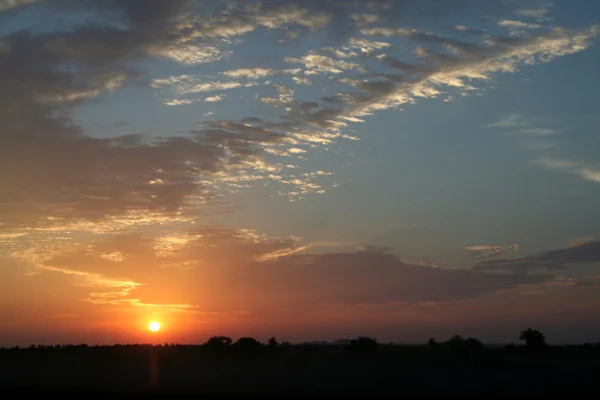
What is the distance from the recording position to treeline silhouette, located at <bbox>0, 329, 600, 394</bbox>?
48.0 metres

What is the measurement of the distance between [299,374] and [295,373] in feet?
→ 3.55

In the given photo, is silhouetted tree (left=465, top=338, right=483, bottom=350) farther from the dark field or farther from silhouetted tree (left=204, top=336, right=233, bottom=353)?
silhouetted tree (left=204, top=336, right=233, bottom=353)

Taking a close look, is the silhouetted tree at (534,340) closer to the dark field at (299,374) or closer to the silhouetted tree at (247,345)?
the dark field at (299,374)

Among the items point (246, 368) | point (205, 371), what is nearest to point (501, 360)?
point (246, 368)

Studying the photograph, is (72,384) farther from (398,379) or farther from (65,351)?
(65,351)

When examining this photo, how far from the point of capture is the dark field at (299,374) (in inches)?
1871

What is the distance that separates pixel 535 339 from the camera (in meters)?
95.2

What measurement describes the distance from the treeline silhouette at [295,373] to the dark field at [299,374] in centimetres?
7

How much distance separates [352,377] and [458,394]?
39.5 ft

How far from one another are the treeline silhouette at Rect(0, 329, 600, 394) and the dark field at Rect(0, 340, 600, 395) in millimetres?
74

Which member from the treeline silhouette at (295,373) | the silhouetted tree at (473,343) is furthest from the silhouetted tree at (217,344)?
the silhouetted tree at (473,343)

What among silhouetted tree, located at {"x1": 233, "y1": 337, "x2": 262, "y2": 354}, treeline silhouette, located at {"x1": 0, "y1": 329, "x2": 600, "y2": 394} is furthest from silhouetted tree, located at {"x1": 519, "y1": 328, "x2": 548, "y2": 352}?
silhouetted tree, located at {"x1": 233, "y1": 337, "x2": 262, "y2": 354}

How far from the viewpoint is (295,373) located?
5944 cm

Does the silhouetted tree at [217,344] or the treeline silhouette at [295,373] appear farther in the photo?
the silhouetted tree at [217,344]
